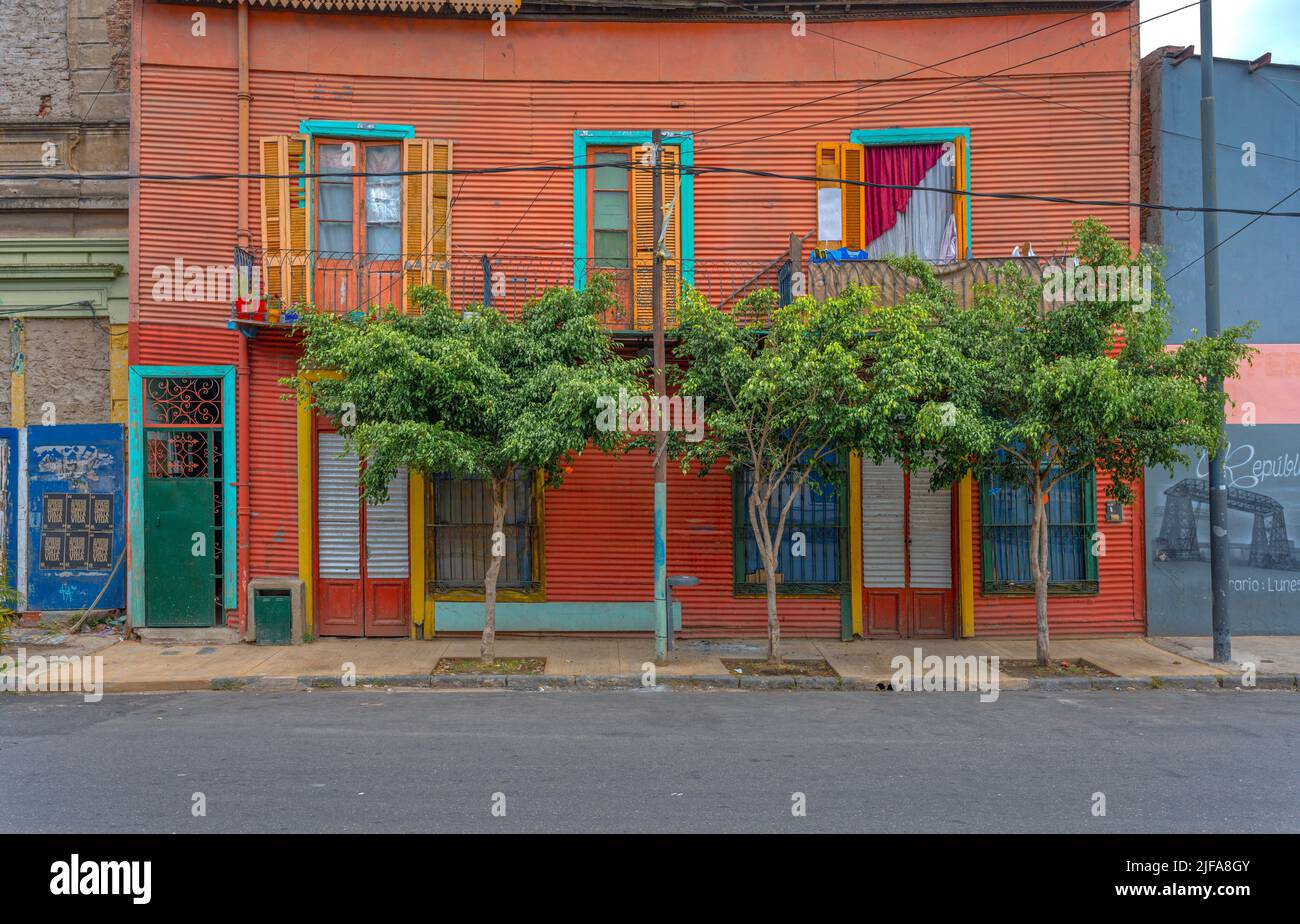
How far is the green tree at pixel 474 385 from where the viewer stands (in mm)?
10984

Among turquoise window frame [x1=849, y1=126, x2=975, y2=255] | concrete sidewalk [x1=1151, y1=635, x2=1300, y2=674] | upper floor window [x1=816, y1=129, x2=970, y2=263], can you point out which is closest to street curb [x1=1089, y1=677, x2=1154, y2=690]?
concrete sidewalk [x1=1151, y1=635, x2=1300, y2=674]

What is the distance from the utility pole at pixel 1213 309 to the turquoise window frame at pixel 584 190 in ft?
21.7

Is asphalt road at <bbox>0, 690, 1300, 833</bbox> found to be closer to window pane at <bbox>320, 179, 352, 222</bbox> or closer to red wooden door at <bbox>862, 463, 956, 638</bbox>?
red wooden door at <bbox>862, 463, 956, 638</bbox>

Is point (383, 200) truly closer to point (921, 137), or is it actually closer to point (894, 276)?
point (894, 276)

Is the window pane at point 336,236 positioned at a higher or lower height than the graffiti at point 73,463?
higher

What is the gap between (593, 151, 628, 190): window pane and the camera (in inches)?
561

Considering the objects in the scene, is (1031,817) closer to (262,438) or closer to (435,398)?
(435,398)

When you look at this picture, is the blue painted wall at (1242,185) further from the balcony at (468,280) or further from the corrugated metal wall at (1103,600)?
the balcony at (468,280)

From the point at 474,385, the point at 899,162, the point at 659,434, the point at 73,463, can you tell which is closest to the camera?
the point at 474,385

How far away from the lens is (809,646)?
13492mm

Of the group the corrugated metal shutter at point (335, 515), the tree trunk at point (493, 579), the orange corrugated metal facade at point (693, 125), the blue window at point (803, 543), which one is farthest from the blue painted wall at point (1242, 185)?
the corrugated metal shutter at point (335, 515)

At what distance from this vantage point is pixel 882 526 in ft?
46.1

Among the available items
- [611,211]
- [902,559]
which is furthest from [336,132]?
[902,559]

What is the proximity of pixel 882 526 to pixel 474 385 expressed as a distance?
6.29 meters
